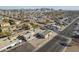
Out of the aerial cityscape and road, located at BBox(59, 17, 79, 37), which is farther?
road, located at BBox(59, 17, 79, 37)

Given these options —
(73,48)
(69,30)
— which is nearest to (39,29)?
(69,30)

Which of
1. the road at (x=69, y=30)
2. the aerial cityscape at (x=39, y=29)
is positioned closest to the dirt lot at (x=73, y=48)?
the aerial cityscape at (x=39, y=29)

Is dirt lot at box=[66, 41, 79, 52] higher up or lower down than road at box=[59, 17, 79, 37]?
lower down

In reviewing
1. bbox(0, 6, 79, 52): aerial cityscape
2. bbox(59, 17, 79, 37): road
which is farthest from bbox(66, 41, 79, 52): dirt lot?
bbox(59, 17, 79, 37): road

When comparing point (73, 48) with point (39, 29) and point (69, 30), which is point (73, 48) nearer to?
point (69, 30)

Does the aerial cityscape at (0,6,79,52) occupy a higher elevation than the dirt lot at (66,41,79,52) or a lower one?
higher

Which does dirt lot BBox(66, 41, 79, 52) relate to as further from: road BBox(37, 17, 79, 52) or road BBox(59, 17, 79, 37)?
road BBox(59, 17, 79, 37)

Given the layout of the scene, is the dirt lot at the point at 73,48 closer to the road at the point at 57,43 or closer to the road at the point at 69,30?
the road at the point at 57,43
